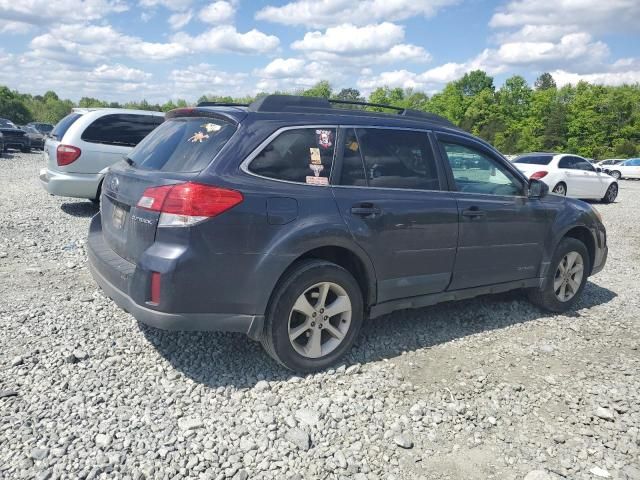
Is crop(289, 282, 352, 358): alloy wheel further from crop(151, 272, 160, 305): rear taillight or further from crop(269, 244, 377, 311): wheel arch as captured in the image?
crop(151, 272, 160, 305): rear taillight

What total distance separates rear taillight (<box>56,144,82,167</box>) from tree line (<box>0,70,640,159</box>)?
42168mm

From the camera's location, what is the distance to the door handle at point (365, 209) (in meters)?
3.85

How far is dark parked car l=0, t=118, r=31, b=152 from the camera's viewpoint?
28.9 metres

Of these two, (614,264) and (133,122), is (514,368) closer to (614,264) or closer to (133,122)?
(614,264)

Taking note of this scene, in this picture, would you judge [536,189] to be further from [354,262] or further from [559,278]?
[354,262]

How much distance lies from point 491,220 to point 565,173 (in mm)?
12638

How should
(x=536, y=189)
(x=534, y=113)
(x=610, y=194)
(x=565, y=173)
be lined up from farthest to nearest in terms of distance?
(x=534, y=113), (x=610, y=194), (x=565, y=173), (x=536, y=189)

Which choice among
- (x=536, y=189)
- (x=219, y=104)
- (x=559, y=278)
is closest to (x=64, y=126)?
(x=219, y=104)

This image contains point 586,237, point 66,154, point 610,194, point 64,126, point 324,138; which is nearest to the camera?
point 324,138

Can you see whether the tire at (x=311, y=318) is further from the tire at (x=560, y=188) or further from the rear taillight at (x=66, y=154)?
the tire at (x=560, y=188)

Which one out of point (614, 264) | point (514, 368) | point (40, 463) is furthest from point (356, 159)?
point (614, 264)

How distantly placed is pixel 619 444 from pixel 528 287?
7.29ft

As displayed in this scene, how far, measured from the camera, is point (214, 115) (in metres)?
3.79

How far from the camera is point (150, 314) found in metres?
3.33
